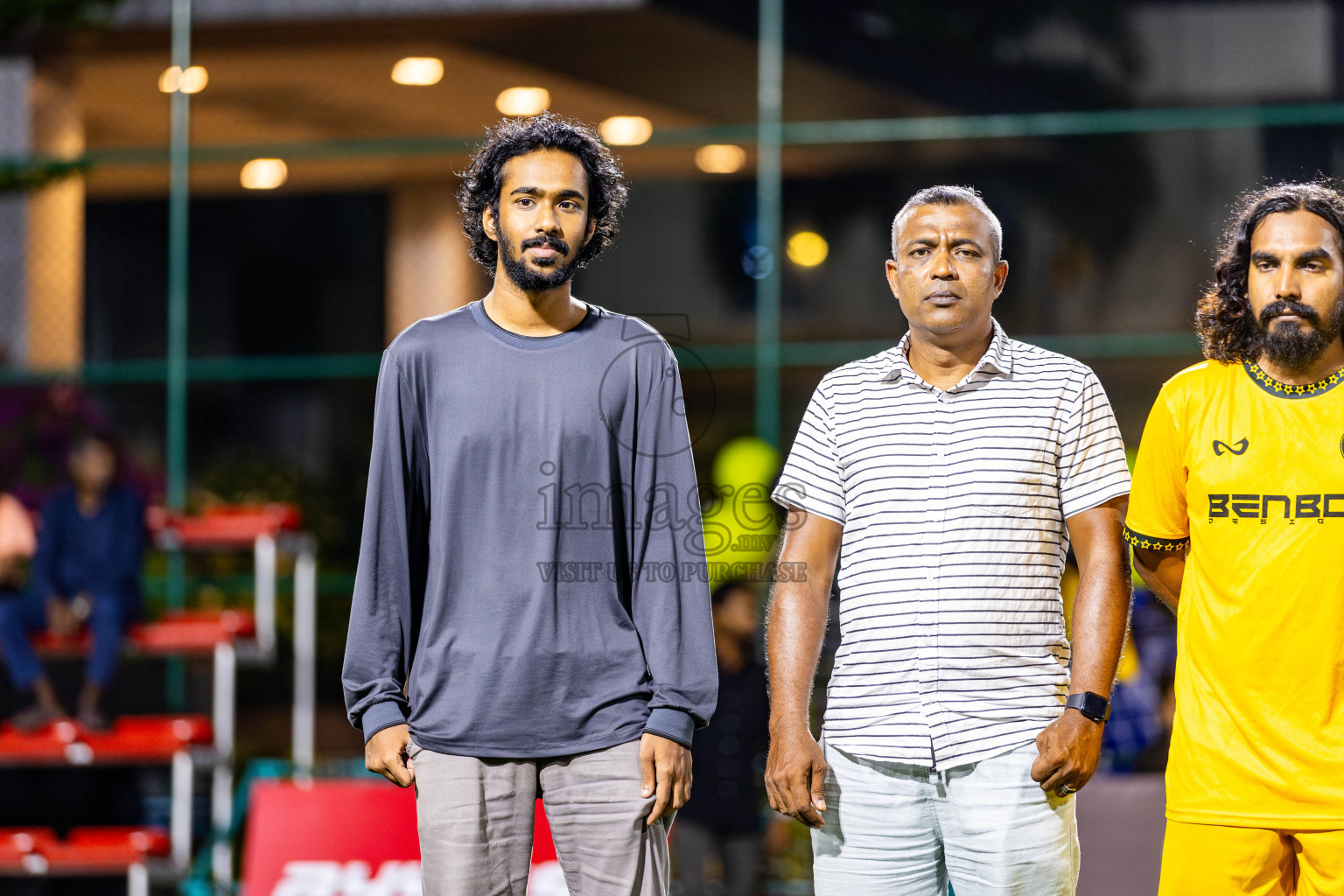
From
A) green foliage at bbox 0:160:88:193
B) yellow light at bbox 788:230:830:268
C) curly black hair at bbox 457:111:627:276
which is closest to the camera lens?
curly black hair at bbox 457:111:627:276

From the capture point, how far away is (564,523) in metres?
3.52

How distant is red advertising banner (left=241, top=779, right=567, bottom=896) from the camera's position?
6543mm

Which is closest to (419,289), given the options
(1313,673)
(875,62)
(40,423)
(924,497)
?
(40,423)

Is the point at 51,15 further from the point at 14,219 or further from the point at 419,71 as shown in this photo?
the point at 419,71

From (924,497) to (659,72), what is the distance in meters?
6.97

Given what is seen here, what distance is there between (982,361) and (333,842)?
399 cm

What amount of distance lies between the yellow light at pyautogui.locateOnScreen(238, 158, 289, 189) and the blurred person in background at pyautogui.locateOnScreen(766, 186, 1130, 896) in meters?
7.33

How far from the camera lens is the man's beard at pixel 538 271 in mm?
3629

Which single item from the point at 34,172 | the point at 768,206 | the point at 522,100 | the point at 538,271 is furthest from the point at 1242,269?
the point at 34,172

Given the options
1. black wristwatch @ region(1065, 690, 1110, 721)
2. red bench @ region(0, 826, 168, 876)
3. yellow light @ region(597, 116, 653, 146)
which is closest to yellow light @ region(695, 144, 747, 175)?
yellow light @ region(597, 116, 653, 146)

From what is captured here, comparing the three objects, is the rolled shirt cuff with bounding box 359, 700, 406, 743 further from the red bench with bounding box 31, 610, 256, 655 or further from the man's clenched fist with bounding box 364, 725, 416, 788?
the red bench with bounding box 31, 610, 256, 655

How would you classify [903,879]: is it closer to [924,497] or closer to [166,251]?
[924,497]

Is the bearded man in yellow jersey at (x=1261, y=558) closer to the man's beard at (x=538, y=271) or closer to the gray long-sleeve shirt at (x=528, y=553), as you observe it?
the gray long-sleeve shirt at (x=528, y=553)

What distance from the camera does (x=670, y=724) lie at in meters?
3.48
